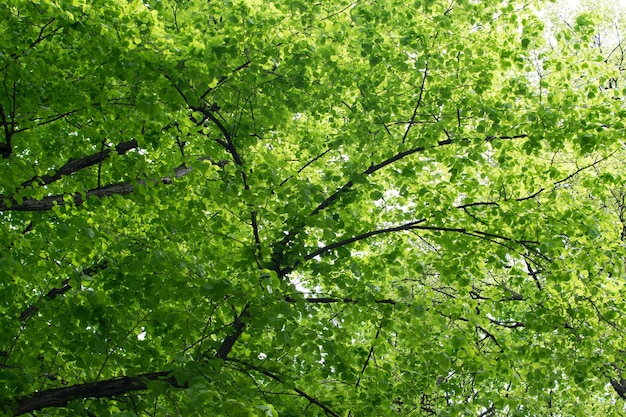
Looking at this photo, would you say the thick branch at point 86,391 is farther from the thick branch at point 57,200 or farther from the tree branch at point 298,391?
the thick branch at point 57,200

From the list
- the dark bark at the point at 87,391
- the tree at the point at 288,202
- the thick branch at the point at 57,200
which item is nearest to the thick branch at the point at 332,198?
the tree at the point at 288,202

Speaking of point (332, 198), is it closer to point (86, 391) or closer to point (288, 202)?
point (288, 202)

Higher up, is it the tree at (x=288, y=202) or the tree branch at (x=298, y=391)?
the tree at (x=288, y=202)

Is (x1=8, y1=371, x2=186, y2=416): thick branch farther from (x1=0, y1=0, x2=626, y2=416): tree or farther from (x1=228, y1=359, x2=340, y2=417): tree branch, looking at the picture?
(x1=228, y1=359, x2=340, y2=417): tree branch

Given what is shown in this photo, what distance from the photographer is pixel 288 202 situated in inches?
237

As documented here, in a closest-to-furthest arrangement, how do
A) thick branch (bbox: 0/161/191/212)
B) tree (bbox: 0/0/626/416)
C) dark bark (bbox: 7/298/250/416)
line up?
dark bark (bbox: 7/298/250/416) < tree (bbox: 0/0/626/416) < thick branch (bbox: 0/161/191/212)

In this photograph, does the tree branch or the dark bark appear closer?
the dark bark

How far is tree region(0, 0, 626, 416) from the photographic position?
5512mm

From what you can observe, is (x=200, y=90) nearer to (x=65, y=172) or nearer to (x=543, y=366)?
(x=65, y=172)

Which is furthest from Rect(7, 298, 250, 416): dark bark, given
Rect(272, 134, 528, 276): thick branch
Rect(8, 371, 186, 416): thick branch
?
Rect(272, 134, 528, 276): thick branch

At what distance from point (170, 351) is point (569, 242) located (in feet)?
16.3

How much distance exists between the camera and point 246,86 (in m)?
6.02

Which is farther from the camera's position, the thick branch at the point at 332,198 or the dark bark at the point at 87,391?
the thick branch at the point at 332,198

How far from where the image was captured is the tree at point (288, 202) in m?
5.51
